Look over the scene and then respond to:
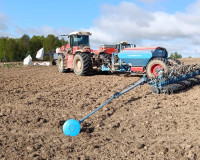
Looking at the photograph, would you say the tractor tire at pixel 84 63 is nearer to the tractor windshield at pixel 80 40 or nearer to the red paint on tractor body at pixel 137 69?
the tractor windshield at pixel 80 40

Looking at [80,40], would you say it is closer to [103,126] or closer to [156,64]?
[156,64]

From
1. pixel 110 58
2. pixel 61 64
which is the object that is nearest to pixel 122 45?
pixel 110 58

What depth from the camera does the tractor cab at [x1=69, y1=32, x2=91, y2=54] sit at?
1214cm

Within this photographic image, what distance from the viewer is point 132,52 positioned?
32.5ft

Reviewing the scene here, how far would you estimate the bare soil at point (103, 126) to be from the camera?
11.6 feet

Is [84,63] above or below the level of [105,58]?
below

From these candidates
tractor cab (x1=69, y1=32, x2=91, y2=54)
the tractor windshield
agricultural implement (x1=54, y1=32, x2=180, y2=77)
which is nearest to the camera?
agricultural implement (x1=54, y1=32, x2=180, y2=77)

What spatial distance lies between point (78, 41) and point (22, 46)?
1555 inches

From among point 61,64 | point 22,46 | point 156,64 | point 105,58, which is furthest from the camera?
point 22,46

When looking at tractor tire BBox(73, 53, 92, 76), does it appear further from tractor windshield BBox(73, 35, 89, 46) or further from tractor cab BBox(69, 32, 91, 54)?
tractor windshield BBox(73, 35, 89, 46)

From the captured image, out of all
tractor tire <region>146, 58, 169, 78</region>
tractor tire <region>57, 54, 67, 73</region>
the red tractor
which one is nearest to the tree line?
tractor tire <region>57, 54, 67, 73</region>

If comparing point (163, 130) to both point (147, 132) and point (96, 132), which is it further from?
point (96, 132)

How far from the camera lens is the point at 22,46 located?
48812 millimetres

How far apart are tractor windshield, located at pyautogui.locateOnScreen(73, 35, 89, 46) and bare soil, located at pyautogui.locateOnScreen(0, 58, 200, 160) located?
216 inches
